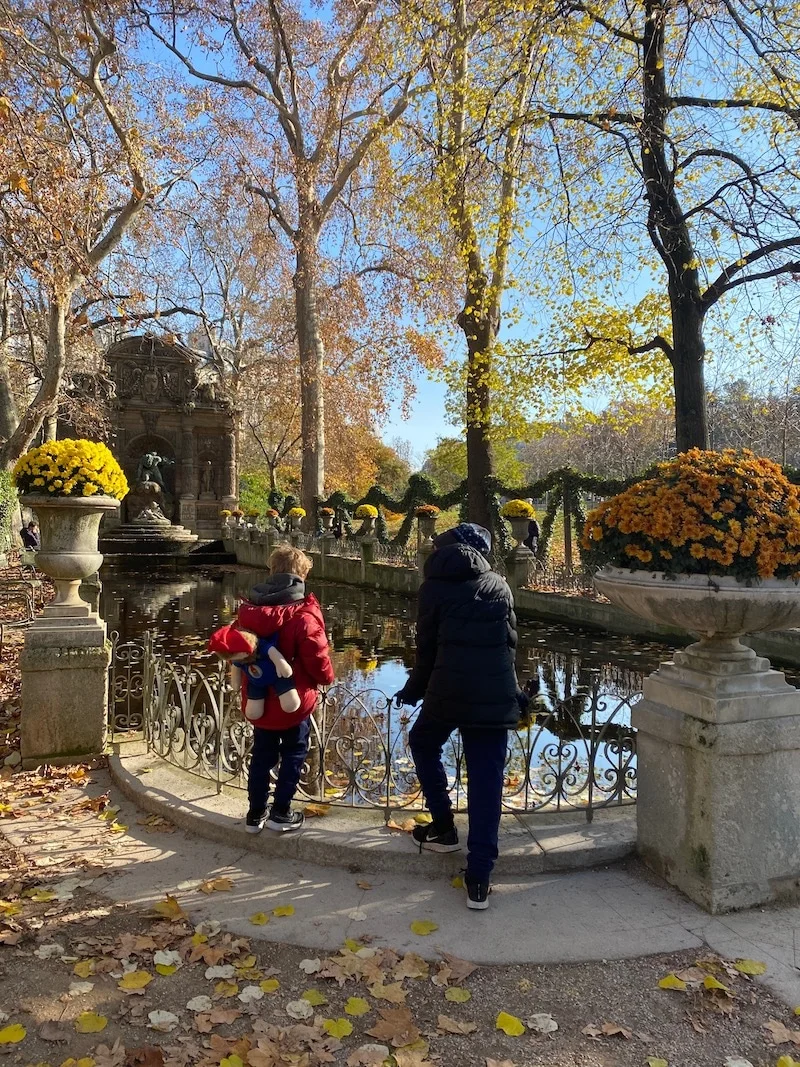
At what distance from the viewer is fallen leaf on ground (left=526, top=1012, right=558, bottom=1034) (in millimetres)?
2355

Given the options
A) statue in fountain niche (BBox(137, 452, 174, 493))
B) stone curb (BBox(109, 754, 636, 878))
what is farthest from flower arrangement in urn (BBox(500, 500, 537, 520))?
statue in fountain niche (BBox(137, 452, 174, 493))

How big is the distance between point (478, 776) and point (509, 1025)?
1.02m

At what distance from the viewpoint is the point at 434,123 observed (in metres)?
10.3

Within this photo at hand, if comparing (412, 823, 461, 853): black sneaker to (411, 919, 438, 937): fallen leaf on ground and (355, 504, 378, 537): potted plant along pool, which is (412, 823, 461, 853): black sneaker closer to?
A: (411, 919, 438, 937): fallen leaf on ground

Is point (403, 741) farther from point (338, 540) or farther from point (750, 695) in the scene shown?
point (338, 540)

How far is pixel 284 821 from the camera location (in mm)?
3691

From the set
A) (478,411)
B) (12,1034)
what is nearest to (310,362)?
(478,411)

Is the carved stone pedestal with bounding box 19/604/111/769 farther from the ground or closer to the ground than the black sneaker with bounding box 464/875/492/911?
farther from the ground

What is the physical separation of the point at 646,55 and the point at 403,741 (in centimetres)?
836

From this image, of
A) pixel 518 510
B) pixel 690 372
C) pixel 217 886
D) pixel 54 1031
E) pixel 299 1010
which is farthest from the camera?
pixel 518 510

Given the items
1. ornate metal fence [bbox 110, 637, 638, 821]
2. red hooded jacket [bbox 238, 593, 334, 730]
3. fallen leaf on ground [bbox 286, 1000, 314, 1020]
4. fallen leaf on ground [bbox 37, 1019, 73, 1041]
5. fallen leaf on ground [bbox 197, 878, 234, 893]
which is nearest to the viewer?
fallen leaf on ground [bbox 37, 1019, 73, 1041]

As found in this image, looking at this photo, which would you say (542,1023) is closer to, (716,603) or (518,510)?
(716,603)

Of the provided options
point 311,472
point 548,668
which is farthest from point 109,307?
point 548,668

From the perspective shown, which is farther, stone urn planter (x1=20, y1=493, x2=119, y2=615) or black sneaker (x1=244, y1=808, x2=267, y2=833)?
stone urn planter (x1=20, y1=493, x2=119, y2=615)
